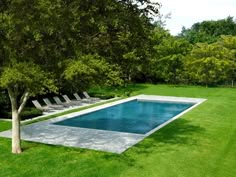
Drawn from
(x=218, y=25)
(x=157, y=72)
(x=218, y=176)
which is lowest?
(x=218, y=176)

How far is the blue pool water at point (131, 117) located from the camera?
1603 cm

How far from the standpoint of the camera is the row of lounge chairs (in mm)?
18628

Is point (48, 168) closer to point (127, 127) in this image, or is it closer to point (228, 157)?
point (228, 157)

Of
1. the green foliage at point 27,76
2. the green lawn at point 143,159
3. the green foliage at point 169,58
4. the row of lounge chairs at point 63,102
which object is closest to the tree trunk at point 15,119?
the green lawn at point 143,159

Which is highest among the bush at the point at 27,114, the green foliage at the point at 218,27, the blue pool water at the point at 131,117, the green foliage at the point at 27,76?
the green foliage at the point at 218,27

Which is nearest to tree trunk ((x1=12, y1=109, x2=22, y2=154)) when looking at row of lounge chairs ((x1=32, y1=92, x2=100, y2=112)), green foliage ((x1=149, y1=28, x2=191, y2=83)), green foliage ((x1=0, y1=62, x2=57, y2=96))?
green foliage ((x1=0, y1=62, x2=57, y2=96))

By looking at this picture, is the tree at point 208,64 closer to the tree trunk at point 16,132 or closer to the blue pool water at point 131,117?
the blue pool water at point 131,117

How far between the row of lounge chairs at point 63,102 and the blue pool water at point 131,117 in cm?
198

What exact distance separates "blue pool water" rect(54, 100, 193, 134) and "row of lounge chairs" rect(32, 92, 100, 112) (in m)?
1.98

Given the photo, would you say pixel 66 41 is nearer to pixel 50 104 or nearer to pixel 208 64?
pixel 50 104

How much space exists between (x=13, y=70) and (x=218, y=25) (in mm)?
63244

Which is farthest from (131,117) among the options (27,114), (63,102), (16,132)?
(16,132)

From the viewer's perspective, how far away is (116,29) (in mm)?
9648

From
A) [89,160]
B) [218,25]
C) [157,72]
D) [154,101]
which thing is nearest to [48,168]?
[89,160]
